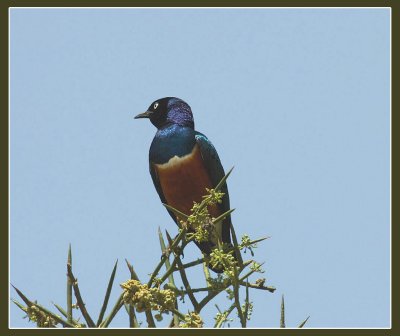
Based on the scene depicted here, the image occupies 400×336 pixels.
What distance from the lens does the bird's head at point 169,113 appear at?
24.3 ft

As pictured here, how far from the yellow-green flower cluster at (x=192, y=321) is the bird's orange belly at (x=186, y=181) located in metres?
4.07

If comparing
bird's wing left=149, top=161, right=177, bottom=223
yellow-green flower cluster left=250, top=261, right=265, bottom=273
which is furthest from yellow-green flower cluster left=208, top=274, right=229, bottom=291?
bird's wing left=149, top=161, right=177, bottom=223

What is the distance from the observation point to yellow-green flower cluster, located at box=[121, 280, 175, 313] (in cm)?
252

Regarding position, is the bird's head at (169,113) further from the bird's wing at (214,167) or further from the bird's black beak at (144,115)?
the bird's wing at (214,167)

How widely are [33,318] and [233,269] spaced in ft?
2.44

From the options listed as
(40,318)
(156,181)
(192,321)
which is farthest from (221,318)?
(156,181)

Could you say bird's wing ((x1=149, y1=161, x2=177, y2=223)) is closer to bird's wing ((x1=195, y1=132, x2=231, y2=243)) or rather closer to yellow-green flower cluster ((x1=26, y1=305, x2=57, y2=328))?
bird's wing ((x1=195, y1=132, x2=231, y2=243))

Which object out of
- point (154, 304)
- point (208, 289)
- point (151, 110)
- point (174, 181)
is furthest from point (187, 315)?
point (151, 110)

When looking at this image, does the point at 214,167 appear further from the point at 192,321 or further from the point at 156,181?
the point at 192,321

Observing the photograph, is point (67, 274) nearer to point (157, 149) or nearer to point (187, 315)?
point (187, 315)

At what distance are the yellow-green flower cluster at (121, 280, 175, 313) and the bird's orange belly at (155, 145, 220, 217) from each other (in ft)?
13.1

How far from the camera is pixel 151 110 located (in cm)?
779

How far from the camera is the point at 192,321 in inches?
96.0

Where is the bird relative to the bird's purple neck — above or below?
below
